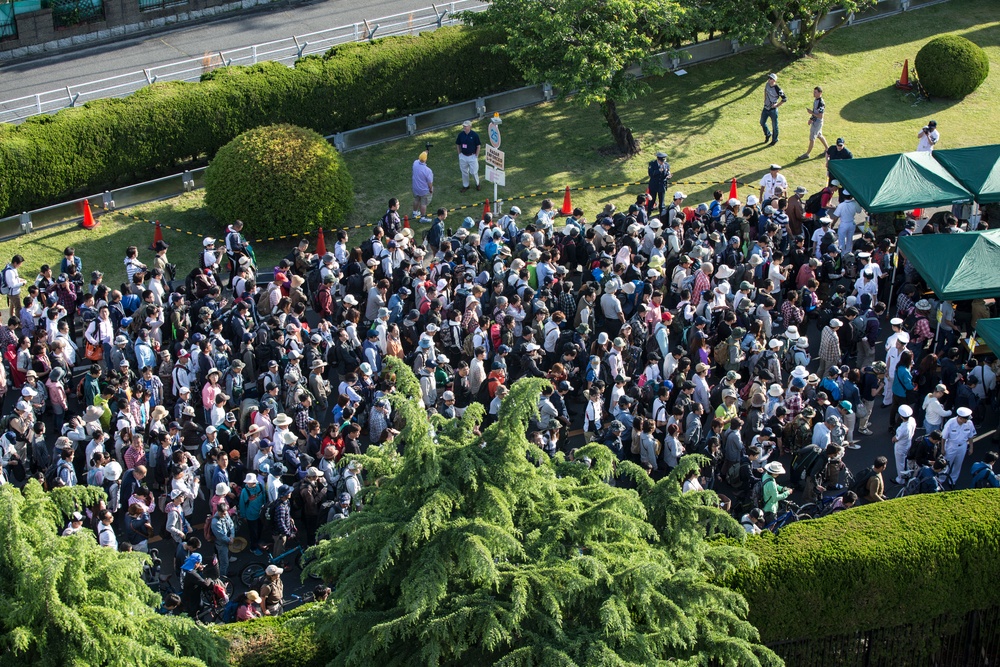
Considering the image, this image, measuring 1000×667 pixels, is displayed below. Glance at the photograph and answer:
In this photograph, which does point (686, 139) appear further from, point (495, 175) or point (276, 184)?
point (276, 184)

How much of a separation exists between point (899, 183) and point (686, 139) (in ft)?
23.7

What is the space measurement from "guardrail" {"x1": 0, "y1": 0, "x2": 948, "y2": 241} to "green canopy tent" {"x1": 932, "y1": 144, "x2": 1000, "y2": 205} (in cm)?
912

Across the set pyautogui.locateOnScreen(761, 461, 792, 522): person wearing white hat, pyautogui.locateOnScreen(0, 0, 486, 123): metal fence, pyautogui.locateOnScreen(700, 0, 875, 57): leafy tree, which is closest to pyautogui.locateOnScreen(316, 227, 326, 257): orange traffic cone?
pyautogui.locateOnScreen(0, 0, 486, 123): metal fence

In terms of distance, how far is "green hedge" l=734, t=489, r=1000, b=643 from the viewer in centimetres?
1366

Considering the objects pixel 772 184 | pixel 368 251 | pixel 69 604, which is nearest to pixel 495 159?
pixel 368 251

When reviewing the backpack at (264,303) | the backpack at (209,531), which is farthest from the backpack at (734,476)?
the backpack at (264,303)

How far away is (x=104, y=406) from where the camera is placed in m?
16.6

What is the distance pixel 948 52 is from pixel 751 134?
4742 millimetres

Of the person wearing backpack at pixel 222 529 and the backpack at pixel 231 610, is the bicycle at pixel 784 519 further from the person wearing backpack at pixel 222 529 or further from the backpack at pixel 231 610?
the person wearing backpack at pixel 222 529

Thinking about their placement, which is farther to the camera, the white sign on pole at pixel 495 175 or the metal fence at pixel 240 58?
the metal fence at pixel 240 58

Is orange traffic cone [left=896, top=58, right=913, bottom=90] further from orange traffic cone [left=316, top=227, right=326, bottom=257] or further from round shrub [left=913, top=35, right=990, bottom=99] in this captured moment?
orange traffic cone [left=316, top=227, right=326, bottom=257]

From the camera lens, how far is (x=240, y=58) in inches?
1186

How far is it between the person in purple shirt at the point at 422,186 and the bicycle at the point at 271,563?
9.85 m

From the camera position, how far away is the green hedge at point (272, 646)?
492 inches
